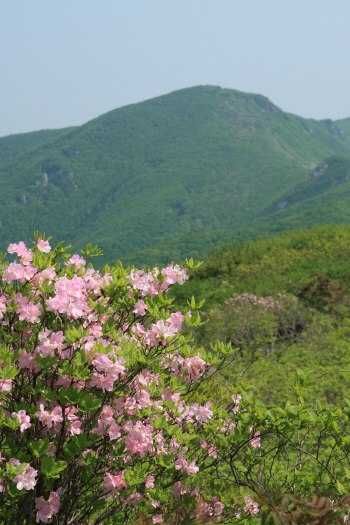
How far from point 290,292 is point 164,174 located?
131m

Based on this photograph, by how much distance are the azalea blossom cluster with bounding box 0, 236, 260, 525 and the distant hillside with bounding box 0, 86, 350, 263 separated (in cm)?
8522

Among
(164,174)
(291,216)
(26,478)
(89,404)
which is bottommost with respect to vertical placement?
(291,216)

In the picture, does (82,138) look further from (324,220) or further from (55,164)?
(324,220)

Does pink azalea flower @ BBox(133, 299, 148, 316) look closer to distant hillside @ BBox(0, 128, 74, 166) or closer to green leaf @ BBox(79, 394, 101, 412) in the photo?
green leaf @ BBox(79, 394, 101, 412)

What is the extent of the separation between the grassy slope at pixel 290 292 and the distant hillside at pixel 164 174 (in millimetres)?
68949

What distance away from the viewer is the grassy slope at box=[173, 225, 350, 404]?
6213mm

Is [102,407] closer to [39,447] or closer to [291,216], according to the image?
[39,447]

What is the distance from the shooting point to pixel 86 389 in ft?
6.78

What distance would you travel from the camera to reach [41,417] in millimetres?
1995

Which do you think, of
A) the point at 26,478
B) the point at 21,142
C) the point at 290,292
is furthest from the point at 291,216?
the point at 21,142

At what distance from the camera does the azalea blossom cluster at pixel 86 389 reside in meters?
1.96

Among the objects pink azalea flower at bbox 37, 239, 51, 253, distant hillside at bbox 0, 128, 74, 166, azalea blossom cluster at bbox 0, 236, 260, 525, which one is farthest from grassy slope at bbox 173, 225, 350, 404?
distant hillside at bbox 0, 128, 74, 166

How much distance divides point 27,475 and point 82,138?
561 ft

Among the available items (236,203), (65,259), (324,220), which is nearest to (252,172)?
(236,203)
